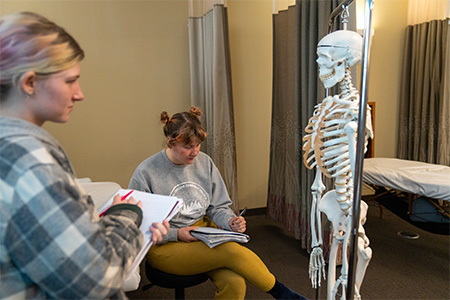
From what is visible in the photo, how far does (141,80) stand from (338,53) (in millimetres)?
2210

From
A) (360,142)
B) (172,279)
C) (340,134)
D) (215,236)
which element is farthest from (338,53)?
(172,279)

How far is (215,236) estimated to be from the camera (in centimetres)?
147

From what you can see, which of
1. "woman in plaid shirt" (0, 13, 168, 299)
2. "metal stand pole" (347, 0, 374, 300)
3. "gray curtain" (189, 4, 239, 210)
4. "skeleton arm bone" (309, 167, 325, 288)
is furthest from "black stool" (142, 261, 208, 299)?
"gray curtain" (189, 4, 239, 210)

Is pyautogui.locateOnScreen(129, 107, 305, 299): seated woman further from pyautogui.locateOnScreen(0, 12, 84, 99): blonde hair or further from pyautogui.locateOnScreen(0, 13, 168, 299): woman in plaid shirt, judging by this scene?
pyautogui.locateOnScreen(0, 12, 84, 99): blonde hair

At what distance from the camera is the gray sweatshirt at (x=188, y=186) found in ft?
5.31

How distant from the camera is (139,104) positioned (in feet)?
10.9

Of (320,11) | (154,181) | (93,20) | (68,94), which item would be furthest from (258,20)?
(68,94)

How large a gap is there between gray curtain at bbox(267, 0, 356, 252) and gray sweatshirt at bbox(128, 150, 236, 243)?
3.77 feet

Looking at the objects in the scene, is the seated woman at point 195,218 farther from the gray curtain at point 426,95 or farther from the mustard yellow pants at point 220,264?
the gray curtain at point 426,95

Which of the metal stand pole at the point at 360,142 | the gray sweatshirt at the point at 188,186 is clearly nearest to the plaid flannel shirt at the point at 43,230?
the metal stand pole at the point at 360,142

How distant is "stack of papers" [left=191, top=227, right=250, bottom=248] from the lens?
147 centimetres

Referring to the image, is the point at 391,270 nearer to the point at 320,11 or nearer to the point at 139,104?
the point at 320,11

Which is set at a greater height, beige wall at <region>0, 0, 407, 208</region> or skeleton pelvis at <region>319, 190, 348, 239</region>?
beige wall at <region>0, 0, 407, 208</region>

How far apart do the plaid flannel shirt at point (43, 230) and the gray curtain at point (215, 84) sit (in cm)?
240
